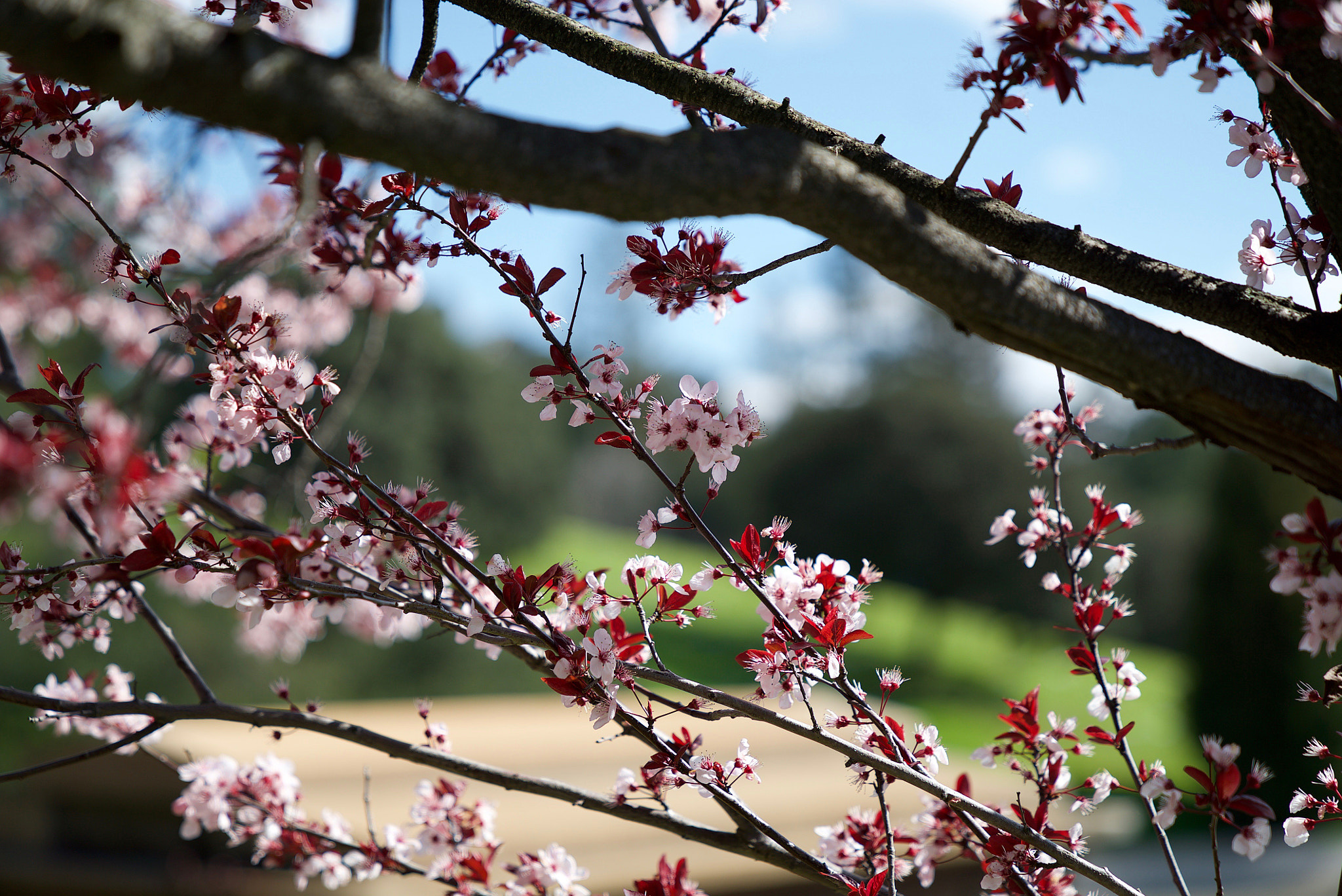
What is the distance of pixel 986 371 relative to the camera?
872 inches

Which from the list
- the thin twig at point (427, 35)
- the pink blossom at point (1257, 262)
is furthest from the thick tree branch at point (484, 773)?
the pink blossom at point (1257, 262)

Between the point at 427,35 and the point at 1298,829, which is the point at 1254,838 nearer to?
the point at 1298,829

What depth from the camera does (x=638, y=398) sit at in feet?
4.75

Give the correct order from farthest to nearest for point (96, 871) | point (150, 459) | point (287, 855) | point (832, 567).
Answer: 1. point (96, 871)
2. point (287, 855)
3. point (150, 459)
4. point (832, 567)

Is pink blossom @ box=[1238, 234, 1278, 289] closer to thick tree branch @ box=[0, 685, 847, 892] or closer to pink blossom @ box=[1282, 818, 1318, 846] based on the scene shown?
pink blossom @ box=[1282, 818, 1318, 846]

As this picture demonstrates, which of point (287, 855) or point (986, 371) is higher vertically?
point (986, 371)

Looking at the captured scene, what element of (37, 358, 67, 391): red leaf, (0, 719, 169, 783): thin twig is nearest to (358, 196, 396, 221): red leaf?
(37, 358, 67, 391): red leaf

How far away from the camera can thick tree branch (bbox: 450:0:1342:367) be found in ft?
3.91

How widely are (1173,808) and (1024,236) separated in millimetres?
862

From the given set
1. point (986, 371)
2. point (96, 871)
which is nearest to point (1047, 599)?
point (986, 371)

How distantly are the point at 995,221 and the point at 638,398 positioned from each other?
0.61 metres

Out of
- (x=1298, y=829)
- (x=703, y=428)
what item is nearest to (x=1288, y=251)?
(x=1298, y=829)

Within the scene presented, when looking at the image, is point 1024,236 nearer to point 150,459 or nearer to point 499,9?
point 499,9

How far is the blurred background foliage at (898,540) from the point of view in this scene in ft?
30.5
